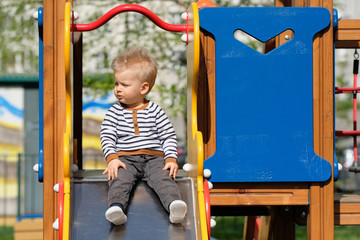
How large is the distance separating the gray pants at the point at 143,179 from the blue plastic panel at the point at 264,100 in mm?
385

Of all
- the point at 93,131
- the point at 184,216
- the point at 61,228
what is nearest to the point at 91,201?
the point at 61,228

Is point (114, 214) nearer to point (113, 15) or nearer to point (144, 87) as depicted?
point (144, 87)

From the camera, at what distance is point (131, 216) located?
10.9 feet

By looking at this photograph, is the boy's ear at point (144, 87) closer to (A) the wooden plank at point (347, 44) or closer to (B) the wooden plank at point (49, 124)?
(B) the wooden plank at point (49, 124)

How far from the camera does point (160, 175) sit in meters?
3.49

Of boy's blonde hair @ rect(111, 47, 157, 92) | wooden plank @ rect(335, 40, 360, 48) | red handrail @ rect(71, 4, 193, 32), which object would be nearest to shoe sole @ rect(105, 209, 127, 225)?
boy's blonde hair @ rect(111, 47, 157, 92)

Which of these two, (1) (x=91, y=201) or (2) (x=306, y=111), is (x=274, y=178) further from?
(1) (x=91, y=201)

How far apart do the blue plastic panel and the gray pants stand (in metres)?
0.39

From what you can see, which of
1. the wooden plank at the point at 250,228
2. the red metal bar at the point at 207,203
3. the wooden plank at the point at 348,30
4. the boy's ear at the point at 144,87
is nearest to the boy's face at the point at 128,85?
the boy's ear at the point at 144,87

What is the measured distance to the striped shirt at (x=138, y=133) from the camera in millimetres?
3660

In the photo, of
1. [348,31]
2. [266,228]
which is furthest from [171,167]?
[266,228]

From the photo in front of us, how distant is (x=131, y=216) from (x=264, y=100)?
3.75ft

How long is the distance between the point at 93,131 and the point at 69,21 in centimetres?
1054

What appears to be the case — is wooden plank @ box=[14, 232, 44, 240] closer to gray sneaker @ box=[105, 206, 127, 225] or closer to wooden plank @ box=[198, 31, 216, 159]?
wooden plank @ box=[198, 31, 216, 159]
